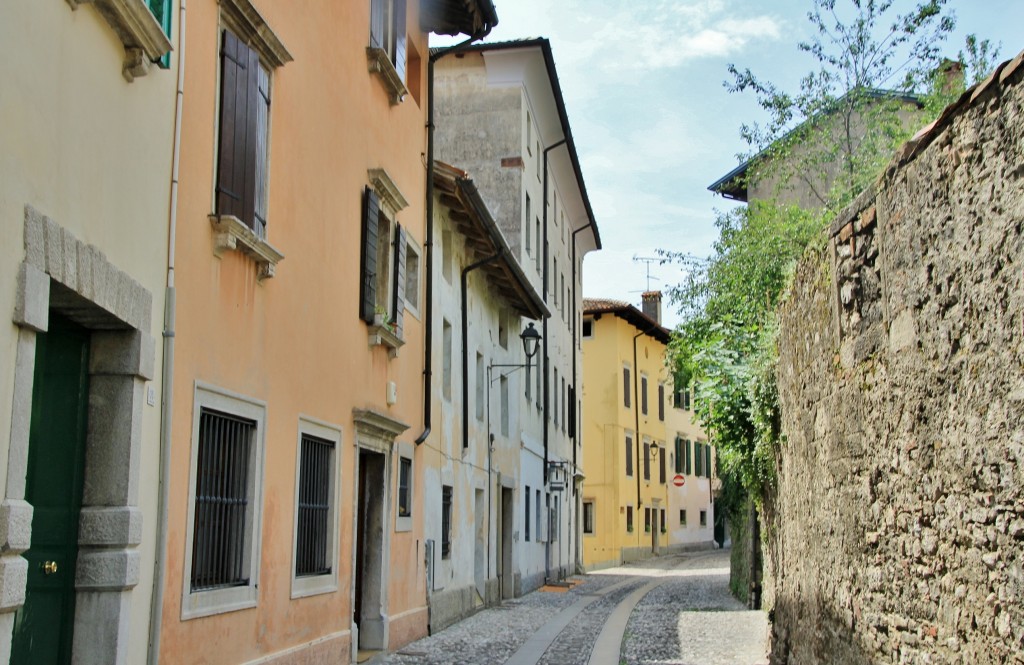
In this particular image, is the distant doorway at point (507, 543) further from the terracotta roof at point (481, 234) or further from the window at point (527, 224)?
the window at point (527, 224)

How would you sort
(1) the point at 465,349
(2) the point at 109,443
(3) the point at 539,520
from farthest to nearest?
(3) the point at 539,520 < (1) the point at 465,349 < (2) the point at 109,443

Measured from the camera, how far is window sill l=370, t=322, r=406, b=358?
12.0 meters

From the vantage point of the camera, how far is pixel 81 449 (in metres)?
6.25

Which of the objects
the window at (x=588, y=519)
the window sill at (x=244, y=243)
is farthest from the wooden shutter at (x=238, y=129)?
the window at (x=588, y=519)

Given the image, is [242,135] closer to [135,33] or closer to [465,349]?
[135,33]

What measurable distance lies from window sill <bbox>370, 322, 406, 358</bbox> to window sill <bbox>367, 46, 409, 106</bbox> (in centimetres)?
274

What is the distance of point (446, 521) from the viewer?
53.0 feet

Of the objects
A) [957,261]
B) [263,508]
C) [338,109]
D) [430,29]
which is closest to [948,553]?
[957,261]

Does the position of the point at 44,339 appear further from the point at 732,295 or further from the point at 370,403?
the point at 732,295

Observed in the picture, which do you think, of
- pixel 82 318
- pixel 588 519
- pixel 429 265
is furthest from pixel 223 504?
pixel 588 519

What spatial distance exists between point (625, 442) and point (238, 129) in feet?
111

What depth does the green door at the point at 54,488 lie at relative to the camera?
229 inches

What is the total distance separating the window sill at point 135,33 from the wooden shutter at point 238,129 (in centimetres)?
132

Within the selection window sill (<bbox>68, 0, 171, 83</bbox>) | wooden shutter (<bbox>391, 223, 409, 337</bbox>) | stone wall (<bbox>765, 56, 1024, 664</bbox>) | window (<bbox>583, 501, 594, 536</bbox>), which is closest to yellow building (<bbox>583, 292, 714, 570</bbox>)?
window (<bbox>583, 501, 594, 536</bbox>)
